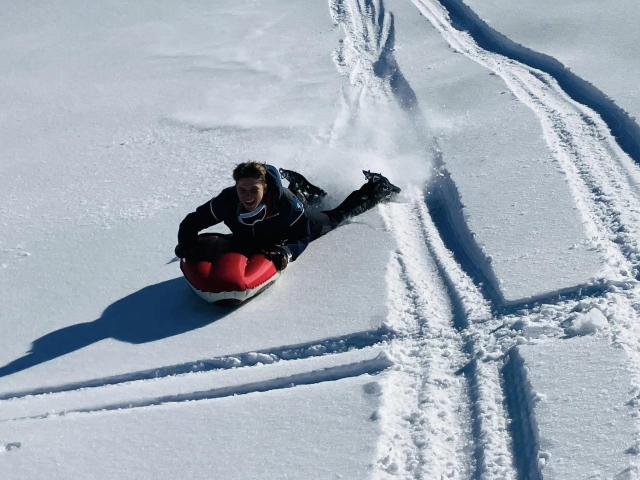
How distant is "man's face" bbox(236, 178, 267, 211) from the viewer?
499cm

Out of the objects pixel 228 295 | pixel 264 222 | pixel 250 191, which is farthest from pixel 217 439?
pixel 264 222

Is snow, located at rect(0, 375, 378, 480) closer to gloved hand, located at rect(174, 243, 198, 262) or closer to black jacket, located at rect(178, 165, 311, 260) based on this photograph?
gloved hand, located at rect(174, 243, 198, 262)

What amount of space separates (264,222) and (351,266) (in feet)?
1.93

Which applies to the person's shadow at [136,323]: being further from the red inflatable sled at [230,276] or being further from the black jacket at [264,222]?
the black jacket at [264,222]

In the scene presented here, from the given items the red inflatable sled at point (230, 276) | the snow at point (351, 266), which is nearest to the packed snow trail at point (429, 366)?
the snow at point (351, 266)

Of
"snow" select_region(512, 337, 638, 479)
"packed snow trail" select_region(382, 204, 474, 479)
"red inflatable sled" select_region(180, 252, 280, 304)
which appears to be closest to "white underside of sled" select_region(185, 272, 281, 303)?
"red inflatable sled" select_region(180, 252, 280, 304)

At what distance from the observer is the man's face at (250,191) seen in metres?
4.99

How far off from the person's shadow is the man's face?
0.64 m

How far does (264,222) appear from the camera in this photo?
5.29m

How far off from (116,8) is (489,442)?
399 inches

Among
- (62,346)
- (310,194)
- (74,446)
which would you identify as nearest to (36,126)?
(310,194)

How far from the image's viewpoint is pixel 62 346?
4.77 meters

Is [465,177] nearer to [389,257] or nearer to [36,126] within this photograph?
[389,257]

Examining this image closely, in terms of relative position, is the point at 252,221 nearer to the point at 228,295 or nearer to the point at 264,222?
the point at 264,222
